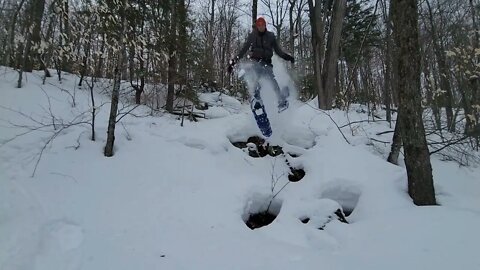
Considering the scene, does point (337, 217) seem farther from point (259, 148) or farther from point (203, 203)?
point (259, 148)

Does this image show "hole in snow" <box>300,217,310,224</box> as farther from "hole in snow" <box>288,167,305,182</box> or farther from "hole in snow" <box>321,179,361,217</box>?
"hole in snow" <box>288,167,305,182</box>

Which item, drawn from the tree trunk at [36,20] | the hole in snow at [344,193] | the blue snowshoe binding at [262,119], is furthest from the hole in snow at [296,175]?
the tree trunk at [36,20]

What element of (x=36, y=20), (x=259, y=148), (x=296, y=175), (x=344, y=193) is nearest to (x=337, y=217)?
(x=344, y=193)

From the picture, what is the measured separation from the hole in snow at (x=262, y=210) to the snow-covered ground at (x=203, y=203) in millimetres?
21

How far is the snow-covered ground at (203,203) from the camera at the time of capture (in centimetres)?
282

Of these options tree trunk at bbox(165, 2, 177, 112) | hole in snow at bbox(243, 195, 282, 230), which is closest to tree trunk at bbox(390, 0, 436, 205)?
hole in snow at bbox(243, 195, 282, 230)

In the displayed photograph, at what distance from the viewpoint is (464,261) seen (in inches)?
97.0

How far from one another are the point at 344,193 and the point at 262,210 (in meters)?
1.06

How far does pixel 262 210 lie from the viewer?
4.22 metres

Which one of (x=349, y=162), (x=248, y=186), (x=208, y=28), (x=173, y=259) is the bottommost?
(x=173, y=259)

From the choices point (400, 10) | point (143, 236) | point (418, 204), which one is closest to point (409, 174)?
point (418, 204)

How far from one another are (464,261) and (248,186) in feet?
8.07

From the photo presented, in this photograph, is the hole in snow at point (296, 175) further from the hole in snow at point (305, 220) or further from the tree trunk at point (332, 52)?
the tree trunk at point (332, 52)

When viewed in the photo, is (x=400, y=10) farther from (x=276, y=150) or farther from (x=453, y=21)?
(x=453, y=21)
